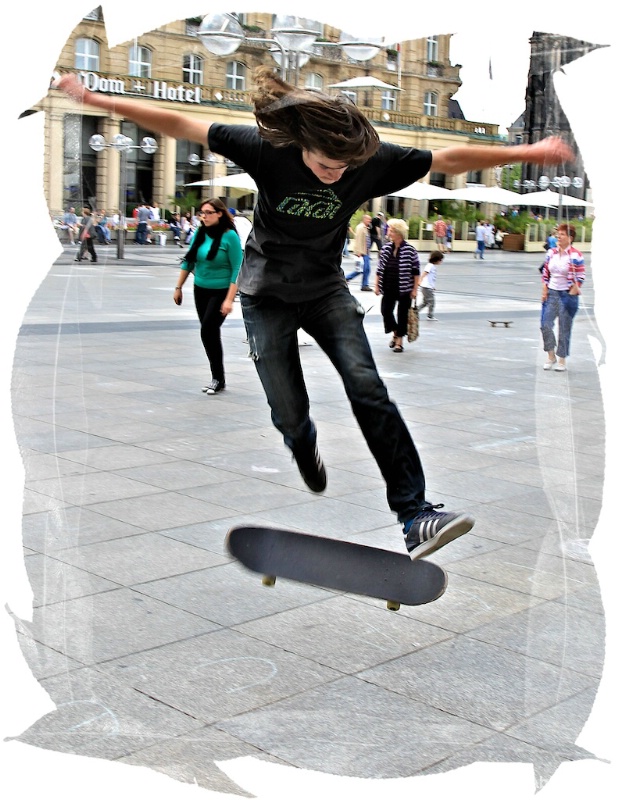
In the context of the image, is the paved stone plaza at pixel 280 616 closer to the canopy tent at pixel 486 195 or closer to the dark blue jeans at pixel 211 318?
the canopy tent at pixel 486 195

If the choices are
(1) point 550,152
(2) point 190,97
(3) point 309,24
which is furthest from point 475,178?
(2) point 190,97

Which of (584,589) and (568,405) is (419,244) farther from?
(584,589)

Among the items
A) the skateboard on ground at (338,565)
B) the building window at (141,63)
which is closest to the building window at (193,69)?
the building window at (141,63)

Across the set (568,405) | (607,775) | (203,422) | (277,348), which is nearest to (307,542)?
(277,348)

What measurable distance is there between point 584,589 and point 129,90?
2551mm

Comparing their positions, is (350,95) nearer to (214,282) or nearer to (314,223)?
(314,223)

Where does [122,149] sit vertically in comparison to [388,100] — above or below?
below

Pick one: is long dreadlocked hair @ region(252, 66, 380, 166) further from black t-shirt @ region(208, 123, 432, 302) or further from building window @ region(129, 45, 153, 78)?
building window @ region(129, 45, 153, 78)

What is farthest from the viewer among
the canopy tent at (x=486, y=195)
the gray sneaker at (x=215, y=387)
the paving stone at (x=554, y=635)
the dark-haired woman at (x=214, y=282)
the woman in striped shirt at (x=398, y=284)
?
the gray sneaker at (x=215, y=387)

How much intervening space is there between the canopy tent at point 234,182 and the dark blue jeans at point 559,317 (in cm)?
101

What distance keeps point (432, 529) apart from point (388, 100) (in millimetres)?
1336

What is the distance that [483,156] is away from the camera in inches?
131

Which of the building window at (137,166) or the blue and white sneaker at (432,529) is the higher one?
the building window at (137,166)

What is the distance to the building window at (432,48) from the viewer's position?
3268 millimetres
